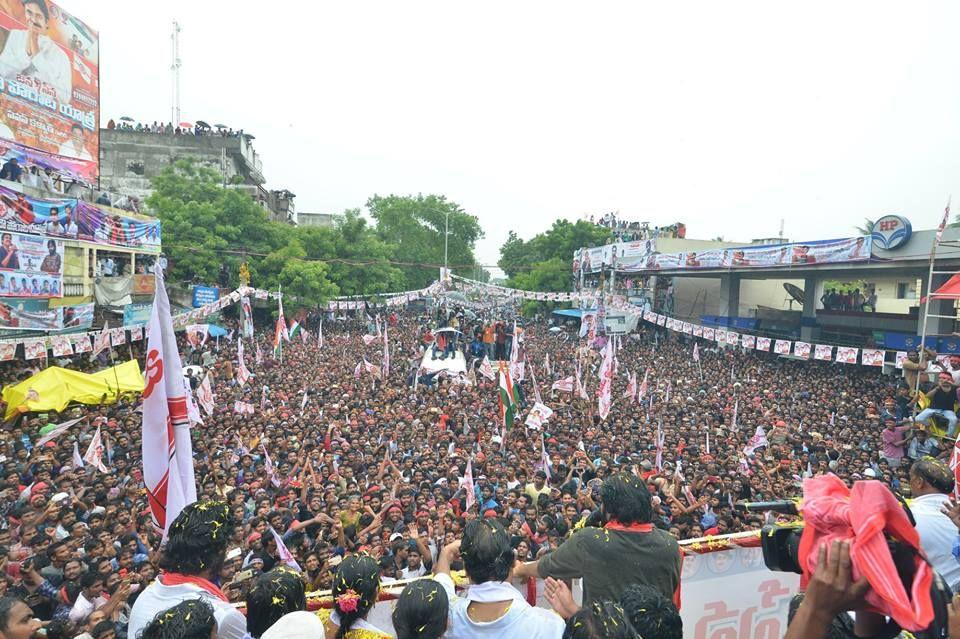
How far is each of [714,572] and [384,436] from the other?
8.51 m

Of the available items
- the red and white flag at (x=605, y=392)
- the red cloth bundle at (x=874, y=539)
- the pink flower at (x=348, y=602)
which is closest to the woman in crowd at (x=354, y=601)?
the pink flower at (x=348, y=602)

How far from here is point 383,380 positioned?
1731cm

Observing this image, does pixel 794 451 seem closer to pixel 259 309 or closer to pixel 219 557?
pixel 219 557

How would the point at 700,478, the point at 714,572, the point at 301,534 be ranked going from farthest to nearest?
the point at 700,478, the point at 301,534, the point at 714,572

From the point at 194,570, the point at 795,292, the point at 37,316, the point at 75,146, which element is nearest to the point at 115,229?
the point at 75,146

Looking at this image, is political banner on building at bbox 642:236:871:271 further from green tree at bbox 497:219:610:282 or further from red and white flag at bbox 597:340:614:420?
green tree at bbox 497:219:610:282

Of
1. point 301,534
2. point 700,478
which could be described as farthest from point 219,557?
point 700,478

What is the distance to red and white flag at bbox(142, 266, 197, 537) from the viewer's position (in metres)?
3.79

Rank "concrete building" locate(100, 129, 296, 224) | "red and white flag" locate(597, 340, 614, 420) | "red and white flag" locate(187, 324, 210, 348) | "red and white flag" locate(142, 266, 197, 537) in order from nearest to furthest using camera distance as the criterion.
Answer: "red and white flag" locate(142, 266, 197, 537) < "red and white flag" locate(597, 340, 614, 420) < "red and white flag" locate(187, 324, 210, 348) < "concrete building" locate(100, 129, 296, 224)

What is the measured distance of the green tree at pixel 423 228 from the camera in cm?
6612

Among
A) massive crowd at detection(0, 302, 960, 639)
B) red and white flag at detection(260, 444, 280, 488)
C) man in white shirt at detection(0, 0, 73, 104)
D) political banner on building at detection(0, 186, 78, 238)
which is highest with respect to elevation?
man in white shirt at detection(0, 0, 73, 104)

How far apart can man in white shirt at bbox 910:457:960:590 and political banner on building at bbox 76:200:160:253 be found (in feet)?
69.8

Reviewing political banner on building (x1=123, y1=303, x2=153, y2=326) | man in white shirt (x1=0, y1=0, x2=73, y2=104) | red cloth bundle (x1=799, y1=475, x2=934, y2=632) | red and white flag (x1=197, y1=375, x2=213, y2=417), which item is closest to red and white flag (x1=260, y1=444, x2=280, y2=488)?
red and white flag (x1=197, y1=375, x2=213, y2=417)

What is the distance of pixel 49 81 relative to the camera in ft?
62.3
